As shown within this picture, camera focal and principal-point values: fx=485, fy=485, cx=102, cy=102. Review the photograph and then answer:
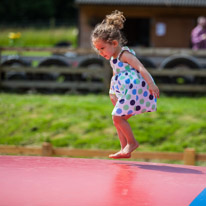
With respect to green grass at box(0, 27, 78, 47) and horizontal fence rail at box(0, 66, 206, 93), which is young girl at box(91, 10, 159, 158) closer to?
horizontal fence rail at box(0, 66, 206, 93)

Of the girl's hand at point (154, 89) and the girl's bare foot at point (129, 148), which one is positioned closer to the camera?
the girl's hand at point (154, 89)

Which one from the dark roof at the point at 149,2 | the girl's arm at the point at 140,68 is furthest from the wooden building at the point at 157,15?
the girl's arm at the point at 140,68

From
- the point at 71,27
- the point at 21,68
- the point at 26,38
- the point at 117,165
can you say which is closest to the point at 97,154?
the point at 117,165

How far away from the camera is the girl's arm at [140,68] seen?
3492 mm

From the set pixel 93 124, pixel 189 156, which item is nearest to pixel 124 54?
pixel 189 156

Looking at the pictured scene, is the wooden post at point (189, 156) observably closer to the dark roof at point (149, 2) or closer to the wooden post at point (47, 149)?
the wooden post at point (47, 149)

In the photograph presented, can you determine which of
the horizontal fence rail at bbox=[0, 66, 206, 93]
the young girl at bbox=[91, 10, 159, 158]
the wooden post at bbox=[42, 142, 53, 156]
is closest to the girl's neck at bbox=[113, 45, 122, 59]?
the young girl at bbox=[91, 10, 159, 158]

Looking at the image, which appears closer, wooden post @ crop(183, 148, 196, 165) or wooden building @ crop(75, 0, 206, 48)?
wooden post @ crop(183, 148, 196, 165)

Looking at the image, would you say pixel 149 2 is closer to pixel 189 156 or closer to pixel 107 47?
pixel 189 156

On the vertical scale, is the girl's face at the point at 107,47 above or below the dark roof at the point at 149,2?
below

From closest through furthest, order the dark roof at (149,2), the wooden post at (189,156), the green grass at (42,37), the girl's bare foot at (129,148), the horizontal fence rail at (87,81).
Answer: the girl's bare foot at (129,148) < the wooden post at (189,156) < the horizontal fence rail at (87,81) < the dark roof at (149,2) < the green grass at (42,37)

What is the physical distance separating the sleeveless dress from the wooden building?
14623mm

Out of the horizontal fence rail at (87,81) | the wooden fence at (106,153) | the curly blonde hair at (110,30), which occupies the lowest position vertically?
the wooden fence at (106,153)

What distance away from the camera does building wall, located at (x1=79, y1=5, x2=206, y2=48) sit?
60.1 feet
